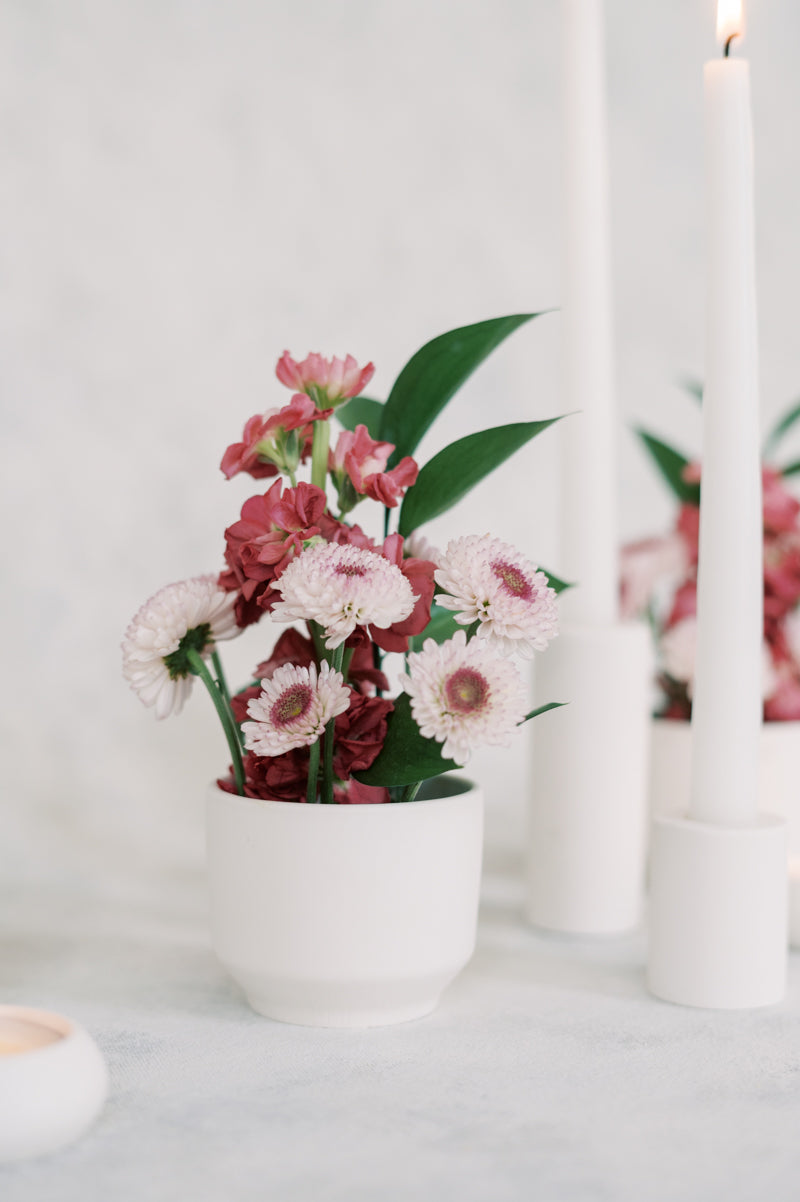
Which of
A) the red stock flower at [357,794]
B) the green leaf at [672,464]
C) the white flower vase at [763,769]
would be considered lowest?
the white flower vase at [763,769]

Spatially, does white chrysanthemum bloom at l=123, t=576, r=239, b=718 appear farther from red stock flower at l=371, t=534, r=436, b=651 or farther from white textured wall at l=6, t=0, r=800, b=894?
white textured wall at l=6, t=0, r=800, b=894

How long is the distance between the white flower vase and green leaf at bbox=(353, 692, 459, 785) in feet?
0.85

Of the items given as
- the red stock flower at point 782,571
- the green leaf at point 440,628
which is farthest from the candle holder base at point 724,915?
the red stock flower at point 782,571

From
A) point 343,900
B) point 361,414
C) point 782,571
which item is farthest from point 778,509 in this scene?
point 343,900

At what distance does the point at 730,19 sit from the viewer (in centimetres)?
53

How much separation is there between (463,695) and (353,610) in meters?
0.05

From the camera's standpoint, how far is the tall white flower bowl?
48cm

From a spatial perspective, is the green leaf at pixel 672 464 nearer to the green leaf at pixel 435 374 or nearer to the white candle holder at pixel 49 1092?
the green leaf at pixel 435 374

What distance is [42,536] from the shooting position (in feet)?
2.67

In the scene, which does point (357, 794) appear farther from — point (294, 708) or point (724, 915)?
point (724, 915)

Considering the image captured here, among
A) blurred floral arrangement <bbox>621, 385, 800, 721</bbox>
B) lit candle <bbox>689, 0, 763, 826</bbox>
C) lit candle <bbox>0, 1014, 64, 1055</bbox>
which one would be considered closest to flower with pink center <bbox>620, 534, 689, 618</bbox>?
blurred floral arrangement <bbox>621, 385, 800, 721</bbox>

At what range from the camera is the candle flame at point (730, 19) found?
1.74 ft

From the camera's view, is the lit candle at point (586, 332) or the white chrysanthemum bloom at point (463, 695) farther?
the lit candle at point (586, 332)

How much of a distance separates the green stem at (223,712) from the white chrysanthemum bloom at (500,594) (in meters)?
0.09
